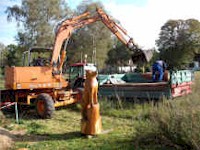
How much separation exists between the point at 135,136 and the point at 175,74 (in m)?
5.98

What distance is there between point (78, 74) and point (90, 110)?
24.4 ft

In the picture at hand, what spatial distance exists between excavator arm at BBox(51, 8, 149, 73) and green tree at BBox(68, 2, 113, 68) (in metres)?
27.8

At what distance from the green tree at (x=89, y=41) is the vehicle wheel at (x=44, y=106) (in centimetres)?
3230

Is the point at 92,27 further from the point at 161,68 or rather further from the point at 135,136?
the point at 135,136

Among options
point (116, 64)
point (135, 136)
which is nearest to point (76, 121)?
point (135, 136)

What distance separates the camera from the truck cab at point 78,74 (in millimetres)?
16078

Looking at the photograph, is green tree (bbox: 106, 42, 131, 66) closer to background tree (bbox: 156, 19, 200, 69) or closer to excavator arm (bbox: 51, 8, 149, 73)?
background tree (bbox: 156, 19, 200, 69)

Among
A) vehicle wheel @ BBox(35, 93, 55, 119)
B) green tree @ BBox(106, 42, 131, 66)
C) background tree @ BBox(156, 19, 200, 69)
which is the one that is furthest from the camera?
green tree @ BBox(106, 42, 131, 66)

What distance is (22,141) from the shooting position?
29.3 feet

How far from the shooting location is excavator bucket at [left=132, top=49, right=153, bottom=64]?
16422 mm

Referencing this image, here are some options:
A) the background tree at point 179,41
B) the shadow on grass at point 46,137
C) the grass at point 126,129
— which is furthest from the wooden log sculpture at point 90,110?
the background tree at point 179,41

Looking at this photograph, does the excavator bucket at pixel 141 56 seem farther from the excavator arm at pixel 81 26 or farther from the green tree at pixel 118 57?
the green tree at pixel 118 57

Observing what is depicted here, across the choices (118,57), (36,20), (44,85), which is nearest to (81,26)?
(44,85)

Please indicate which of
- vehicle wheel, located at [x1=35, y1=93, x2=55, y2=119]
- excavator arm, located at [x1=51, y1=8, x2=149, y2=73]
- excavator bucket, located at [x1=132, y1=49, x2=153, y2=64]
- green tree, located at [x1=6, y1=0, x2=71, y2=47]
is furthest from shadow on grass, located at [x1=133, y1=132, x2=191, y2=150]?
green tree, located at [x1=6, y1=0, x2=71, y2=47]
